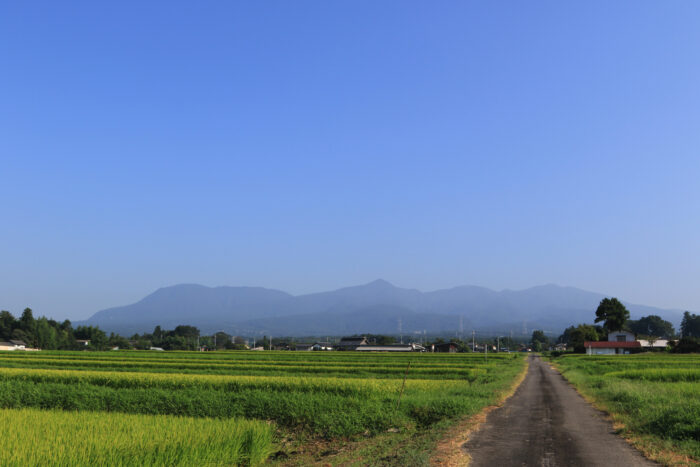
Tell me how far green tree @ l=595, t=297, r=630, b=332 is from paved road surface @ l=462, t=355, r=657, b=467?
402 ft

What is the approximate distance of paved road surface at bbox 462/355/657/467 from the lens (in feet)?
41.5

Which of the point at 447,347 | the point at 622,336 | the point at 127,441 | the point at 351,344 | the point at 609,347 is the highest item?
the point at 127,441

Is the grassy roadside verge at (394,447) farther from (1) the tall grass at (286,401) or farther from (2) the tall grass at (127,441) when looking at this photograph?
(2) the tall grass at (127,441)

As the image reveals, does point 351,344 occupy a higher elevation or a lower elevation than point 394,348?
lower

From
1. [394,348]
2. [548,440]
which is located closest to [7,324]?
[394,348]

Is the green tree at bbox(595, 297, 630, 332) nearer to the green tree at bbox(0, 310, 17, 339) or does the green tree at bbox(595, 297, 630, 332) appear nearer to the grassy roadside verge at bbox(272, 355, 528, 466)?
the grassy roadside verge at bbox(272, 355, 528, 466)

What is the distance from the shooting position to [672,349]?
106m

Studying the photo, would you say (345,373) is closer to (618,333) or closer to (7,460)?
(7,460)

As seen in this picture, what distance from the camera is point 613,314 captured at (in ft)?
435

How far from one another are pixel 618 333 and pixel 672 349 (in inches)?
A: 786

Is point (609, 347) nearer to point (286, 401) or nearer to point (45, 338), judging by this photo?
point (286, 401)

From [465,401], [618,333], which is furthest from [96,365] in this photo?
[618,333]

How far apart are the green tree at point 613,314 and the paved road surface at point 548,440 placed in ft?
402

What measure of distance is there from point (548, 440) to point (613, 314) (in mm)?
132813
